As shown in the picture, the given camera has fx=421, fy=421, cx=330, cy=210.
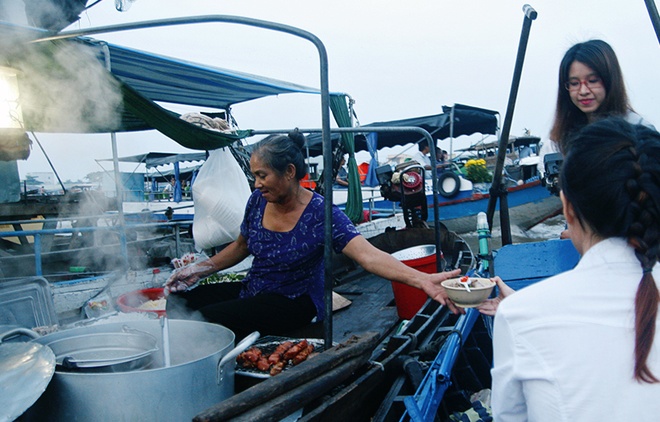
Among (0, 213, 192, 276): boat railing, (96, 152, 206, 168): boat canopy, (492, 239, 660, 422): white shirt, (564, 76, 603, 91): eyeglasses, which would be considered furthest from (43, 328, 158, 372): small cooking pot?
(96, 152, 206, 168): boat canopy

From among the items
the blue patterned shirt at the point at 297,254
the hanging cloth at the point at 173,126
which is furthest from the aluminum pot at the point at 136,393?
the hanging cloth at the point at 173,126

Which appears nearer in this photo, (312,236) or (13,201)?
(312,236)

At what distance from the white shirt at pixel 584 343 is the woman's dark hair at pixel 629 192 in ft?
0.07

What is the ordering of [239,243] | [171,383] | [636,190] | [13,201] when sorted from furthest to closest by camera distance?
[13,201] < [239,243] < [171,383] < [636,190]

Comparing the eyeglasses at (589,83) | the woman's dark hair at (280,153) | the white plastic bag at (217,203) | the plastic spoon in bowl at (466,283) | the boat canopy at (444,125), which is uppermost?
the boat canopy at (444,125)

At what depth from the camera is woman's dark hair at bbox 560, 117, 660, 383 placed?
942mm

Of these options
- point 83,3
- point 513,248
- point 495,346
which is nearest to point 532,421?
point 495,346

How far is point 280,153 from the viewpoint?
8.36 ft

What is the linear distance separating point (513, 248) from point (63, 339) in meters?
2.70

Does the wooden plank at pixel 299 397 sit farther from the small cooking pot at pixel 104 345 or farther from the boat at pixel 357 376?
the small cooking pot at pixel 104 345

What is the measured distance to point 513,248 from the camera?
117 inches

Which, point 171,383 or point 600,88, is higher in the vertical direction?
point 600,88

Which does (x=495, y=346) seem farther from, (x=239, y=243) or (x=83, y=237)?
(x=83, y=237)

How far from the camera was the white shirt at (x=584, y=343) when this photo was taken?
955 millimetres
